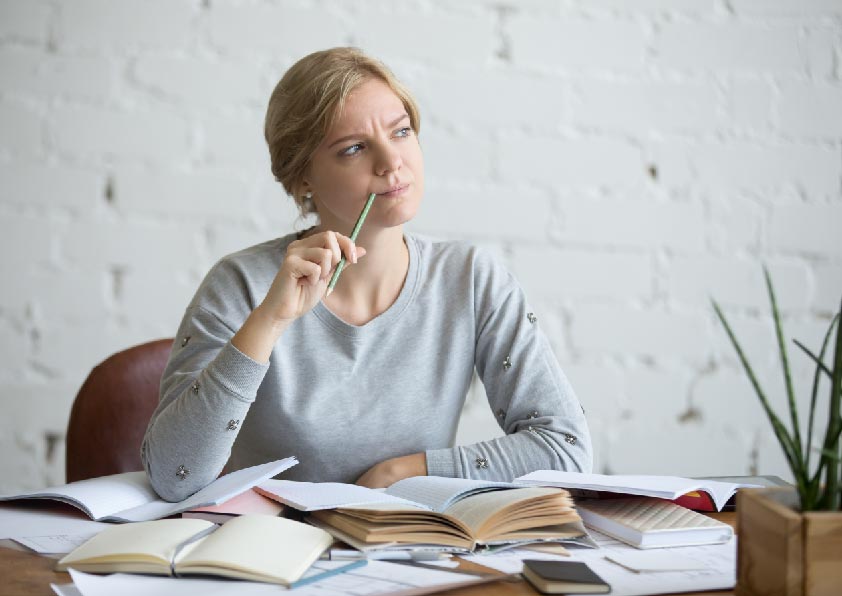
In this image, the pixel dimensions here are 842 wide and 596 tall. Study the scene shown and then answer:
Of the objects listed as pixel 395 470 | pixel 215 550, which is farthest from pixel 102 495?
pixel 395 470

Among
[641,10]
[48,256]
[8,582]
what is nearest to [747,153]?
[641,10]

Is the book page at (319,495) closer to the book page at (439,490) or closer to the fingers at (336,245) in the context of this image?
the book page at (439,490)

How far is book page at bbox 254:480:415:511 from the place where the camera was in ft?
3.08

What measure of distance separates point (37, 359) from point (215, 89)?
0.62 metres

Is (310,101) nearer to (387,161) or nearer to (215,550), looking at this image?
(387,161)

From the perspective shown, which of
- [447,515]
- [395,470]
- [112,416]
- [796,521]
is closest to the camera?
[796,521]

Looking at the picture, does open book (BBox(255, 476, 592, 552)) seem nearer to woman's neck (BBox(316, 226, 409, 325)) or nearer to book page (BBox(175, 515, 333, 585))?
book page (BBox(175, 515, 333, 585))

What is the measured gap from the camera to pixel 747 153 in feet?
6.79

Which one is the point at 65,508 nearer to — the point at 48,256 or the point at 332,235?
the point at 332,235

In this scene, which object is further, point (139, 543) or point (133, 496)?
point (133, 496)

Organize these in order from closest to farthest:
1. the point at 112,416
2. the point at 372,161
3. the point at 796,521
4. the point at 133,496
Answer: the point at 796,521, the point at 133,496, the point at 372,161, the point at 112,416

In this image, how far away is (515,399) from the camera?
55.4 inches

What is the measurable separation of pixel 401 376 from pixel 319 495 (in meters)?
0.48

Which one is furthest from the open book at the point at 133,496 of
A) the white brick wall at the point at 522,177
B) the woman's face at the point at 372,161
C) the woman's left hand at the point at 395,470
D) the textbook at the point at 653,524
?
the white brick wall at the point at 522,177
